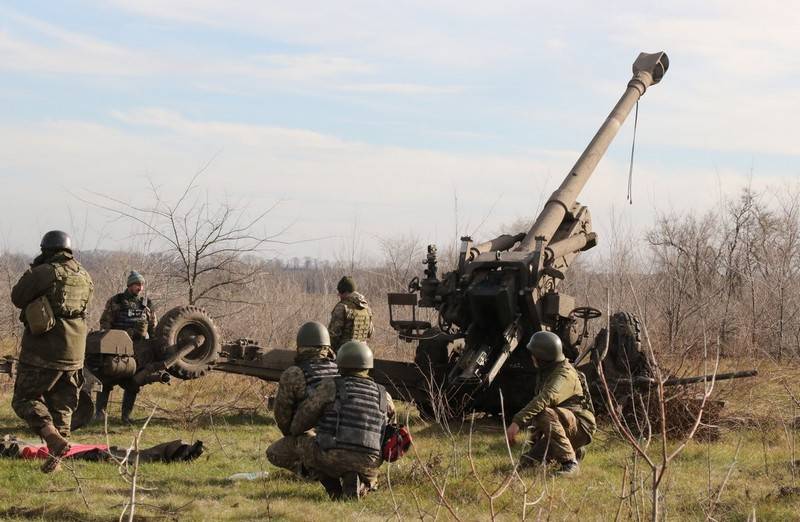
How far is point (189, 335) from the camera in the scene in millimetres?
11523

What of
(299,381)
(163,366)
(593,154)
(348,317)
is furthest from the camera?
(593,154)

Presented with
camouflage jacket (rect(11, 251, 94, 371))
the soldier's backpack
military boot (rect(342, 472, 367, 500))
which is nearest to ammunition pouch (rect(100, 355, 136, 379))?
camouflage jacket (rect(11, 251, 94, 371))

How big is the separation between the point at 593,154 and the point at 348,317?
436 cm

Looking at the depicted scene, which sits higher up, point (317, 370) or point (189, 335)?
point (189, 335)

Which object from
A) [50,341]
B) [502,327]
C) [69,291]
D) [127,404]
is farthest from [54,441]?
[502,327]

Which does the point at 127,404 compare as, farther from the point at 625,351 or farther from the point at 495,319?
the point at 625,351

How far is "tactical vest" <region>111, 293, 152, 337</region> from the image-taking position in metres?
11.7

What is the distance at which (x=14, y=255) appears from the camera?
23672mm

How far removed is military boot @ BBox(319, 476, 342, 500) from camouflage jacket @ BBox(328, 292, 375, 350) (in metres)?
4.04

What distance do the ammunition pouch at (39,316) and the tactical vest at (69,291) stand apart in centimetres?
7

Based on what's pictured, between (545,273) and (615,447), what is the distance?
2.25 m

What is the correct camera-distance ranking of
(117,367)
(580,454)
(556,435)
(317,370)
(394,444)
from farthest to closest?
1. (117,367)
2. (580,454)
3. (556,435)
4. (317,370)
5. (394,444)

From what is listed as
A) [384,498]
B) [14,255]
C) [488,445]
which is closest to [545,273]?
[488,445]

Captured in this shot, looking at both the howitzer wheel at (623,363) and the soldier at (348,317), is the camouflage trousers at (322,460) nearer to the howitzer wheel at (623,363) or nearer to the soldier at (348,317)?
the soldier at (348,317)
